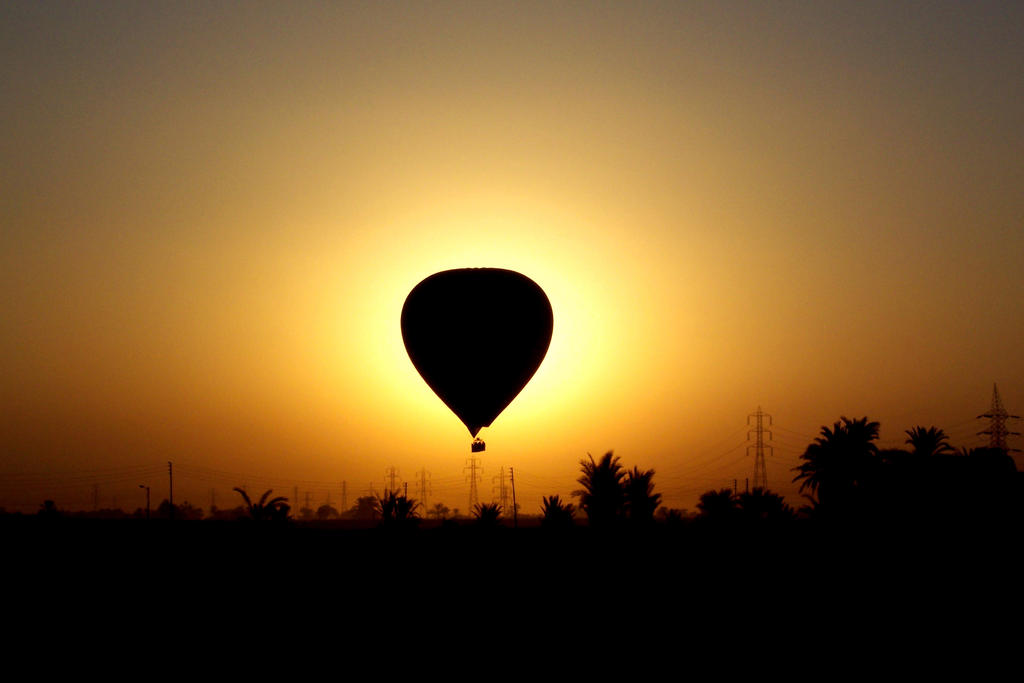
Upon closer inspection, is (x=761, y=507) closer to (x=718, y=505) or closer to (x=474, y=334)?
(x=718, y=505)

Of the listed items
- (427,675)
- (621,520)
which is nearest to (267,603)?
(427,675)

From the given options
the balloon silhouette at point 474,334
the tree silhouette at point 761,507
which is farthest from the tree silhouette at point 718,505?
the balloon silhouette at point 474,334

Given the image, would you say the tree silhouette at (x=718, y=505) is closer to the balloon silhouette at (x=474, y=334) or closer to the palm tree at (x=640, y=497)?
the palm tree at (x=640, y=497)

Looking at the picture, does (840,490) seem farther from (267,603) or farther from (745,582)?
(267,603)

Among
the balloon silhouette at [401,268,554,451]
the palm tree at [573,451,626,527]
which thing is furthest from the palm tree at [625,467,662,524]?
the balloon silhouette at [401,268,554,451]

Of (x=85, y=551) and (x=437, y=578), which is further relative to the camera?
(x=85, y=551)
